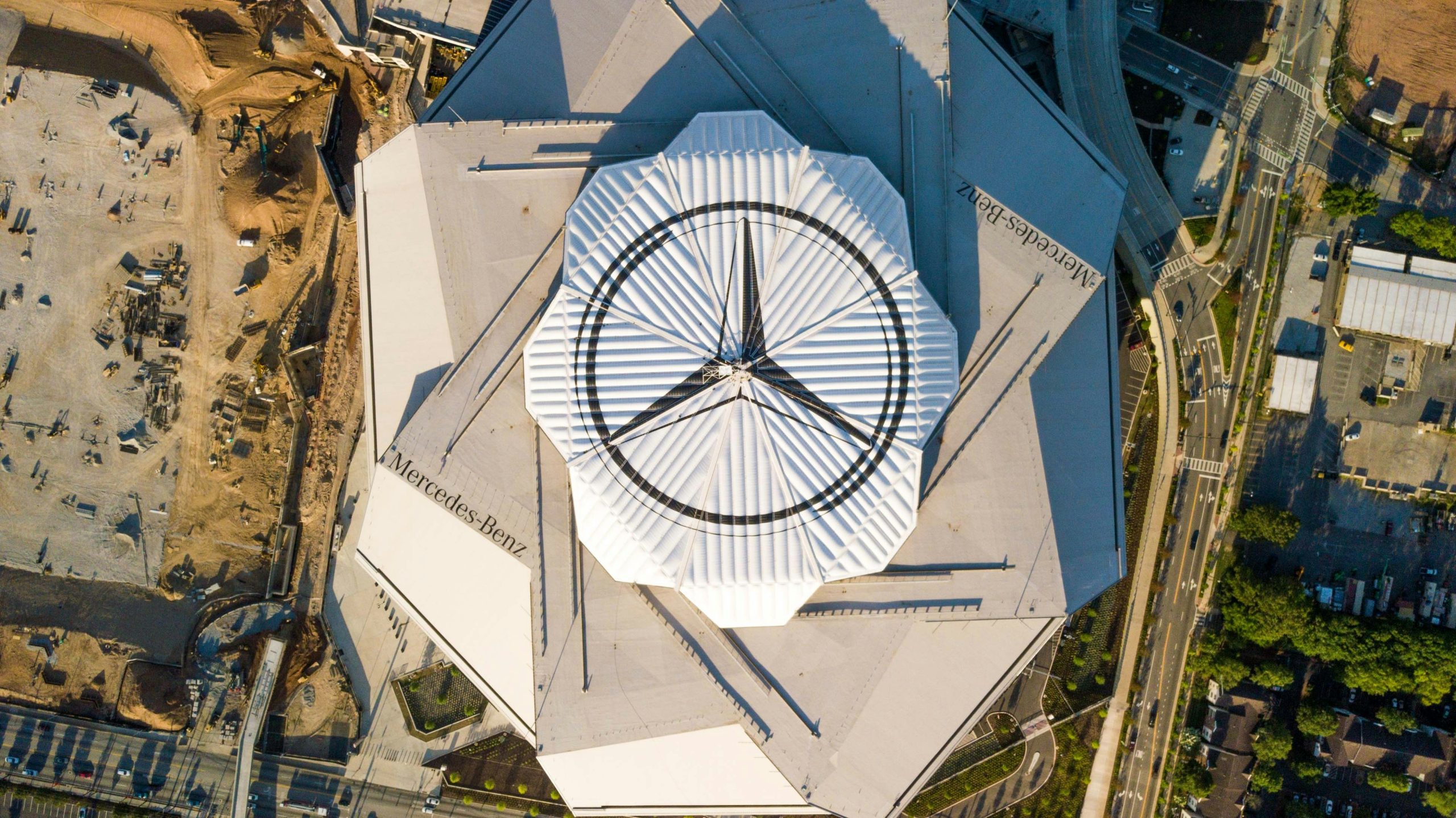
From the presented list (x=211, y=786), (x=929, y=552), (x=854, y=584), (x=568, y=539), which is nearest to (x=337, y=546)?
(x=211, y=786)

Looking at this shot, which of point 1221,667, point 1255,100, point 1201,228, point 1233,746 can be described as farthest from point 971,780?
point 1255,100

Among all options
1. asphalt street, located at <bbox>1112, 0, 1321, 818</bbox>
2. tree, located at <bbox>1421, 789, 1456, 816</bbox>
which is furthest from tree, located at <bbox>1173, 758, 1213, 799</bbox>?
tree, located at <bbox>1421, 789, 1456, 816</bbox>

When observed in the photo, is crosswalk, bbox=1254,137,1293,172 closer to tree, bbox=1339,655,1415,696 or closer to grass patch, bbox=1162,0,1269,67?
grass patch, bbox=1162,0,1269,67

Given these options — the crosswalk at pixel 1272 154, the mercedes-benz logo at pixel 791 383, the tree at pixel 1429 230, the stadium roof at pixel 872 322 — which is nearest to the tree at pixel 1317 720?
the stadium roof at pixel 872 322

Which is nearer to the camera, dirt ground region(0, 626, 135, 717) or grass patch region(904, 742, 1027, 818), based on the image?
grass patch region(904, 742, 1027, 818)

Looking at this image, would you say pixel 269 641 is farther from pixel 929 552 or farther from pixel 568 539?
pixel 929 552

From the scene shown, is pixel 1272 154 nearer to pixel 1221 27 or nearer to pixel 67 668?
pixel 1221 27
